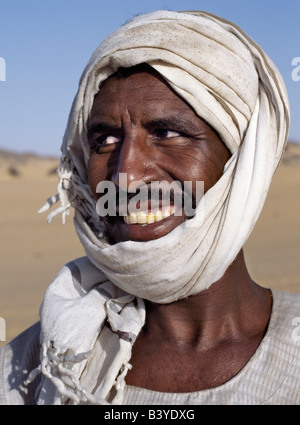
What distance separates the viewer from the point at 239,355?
2.53 meters

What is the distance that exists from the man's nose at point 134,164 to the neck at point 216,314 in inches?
20.5

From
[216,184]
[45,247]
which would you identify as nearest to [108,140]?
[216,184]

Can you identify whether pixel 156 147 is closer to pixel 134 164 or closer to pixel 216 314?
pixel 134 164

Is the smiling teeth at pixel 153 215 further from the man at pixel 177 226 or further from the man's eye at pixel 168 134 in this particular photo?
the man's eye at pixel 168 134

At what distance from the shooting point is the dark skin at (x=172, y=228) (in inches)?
97.5

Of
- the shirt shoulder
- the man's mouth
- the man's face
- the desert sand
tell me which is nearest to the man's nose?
the man's face

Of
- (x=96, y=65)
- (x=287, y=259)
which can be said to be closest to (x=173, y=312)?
(x=96, y=65)

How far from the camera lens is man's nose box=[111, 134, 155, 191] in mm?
2422

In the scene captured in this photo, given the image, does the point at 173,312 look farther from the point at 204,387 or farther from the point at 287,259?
the point at 287,259

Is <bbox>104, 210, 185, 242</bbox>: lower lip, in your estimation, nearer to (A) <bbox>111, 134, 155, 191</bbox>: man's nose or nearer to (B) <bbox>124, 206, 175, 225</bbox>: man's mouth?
(B) <bbox>124, 206, 175, 225</bbox>: man's mouth

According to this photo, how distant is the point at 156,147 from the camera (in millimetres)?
2516

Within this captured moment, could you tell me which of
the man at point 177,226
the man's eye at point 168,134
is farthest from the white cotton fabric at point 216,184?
the man's eye at point 168,134

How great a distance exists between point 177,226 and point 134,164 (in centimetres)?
28
